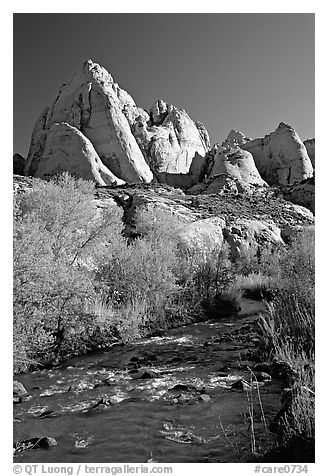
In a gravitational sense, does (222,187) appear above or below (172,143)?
below

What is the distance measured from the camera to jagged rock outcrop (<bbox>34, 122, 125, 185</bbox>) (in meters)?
49.4

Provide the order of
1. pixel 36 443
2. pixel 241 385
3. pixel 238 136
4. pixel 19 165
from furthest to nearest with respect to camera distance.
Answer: pixel 238 136 < pixel 19 165 < pixel 241 385 < pixel 36 443

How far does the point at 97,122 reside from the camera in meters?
56.7

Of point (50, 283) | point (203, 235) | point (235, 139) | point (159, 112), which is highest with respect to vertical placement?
point (159, 112)

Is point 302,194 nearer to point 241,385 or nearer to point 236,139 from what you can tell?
point 236,139

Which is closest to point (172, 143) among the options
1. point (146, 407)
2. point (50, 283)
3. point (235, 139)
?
point (235, 139)

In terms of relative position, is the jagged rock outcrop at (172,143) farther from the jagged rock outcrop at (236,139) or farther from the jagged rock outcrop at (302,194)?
the jagged rock outcrop at (302,194)

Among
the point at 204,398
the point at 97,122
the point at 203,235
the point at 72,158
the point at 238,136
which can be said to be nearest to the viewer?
the point at 204,398

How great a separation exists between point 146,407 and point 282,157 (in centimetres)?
6040

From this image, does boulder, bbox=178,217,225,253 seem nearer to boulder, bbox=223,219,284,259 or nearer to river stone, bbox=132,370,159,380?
boulder, bbox=223,219,284,259

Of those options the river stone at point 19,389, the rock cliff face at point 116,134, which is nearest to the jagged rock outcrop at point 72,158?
the rock cliff face at point 116,134

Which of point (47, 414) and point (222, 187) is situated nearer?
point (47, 414)
